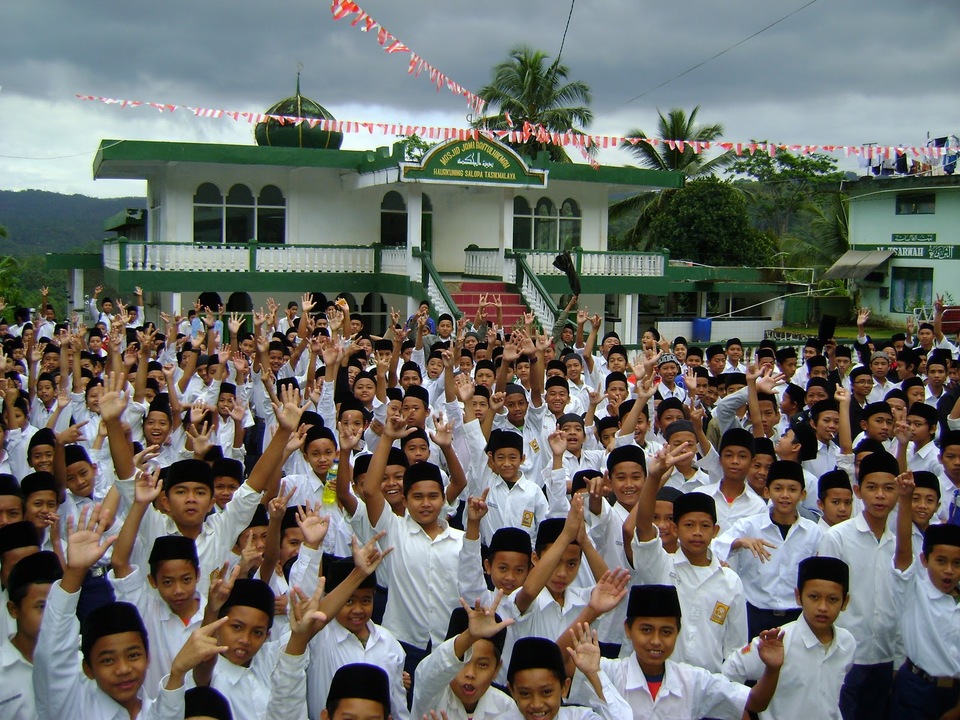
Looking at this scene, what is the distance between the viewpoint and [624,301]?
2092cm

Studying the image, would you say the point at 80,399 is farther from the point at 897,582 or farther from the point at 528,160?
the point at 528,160

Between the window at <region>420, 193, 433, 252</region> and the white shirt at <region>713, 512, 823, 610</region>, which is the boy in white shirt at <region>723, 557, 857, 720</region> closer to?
the white shirt at <region>713, 512, 823, 610</region>

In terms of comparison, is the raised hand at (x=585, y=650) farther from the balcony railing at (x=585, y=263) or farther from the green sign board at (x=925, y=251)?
the green sign board at (x=925, y=251)

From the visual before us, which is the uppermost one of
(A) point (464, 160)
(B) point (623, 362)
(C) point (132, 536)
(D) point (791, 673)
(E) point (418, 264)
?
(A) point (464, 160)

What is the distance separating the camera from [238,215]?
19.3 metres

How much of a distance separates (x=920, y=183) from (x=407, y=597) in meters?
28.4

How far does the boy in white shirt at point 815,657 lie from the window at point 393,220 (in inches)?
671

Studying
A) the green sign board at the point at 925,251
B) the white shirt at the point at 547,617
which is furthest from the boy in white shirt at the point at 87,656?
the green sign board at the point at 925,251

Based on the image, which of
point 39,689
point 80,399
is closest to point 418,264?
point 80,399

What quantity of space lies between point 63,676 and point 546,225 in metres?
18.9

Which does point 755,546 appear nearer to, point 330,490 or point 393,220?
point 330,490

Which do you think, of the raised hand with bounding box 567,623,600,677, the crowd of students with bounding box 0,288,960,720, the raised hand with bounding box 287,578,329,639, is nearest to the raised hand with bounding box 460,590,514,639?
the crowd of students with bounding box 0,288,960,720

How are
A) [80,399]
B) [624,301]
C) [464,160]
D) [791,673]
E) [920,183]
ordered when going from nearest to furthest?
[791,673] < [80,399] < [464,160] < [624,301] < [920,183]

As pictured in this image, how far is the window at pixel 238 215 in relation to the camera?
62.7ft
